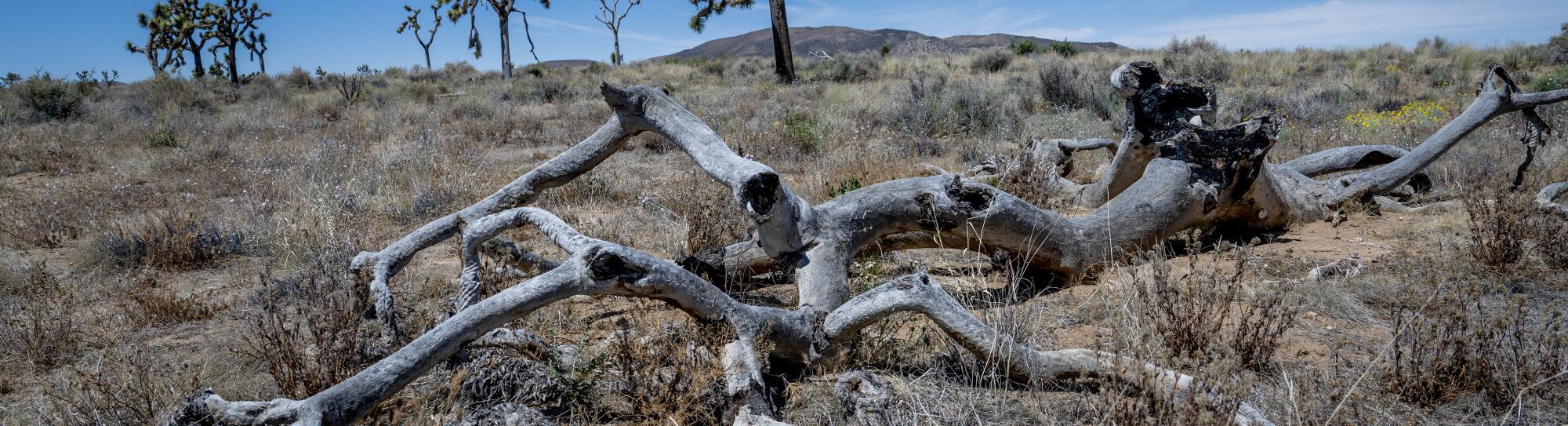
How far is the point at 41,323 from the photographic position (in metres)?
3.64

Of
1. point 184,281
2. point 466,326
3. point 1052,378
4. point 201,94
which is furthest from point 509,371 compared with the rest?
point 201,94

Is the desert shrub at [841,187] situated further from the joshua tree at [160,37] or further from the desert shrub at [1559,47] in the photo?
the joshua tree at [160,37]

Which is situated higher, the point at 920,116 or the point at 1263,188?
the point at 920,116

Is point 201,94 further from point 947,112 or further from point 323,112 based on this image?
point 947,112

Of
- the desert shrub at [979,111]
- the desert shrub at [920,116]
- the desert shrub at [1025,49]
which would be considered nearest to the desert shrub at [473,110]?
the desert shrub at [920,116]

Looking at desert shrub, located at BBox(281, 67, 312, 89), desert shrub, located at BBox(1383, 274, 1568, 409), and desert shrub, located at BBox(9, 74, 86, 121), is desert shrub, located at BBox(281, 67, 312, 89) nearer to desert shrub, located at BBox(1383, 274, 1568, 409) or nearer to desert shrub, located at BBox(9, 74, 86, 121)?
desert shrub, located at BBox(9, 74, 86, 121)

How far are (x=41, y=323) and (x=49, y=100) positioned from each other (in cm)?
1472

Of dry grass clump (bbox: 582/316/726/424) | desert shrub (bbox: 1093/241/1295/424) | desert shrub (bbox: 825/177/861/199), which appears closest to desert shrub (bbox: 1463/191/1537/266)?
desert shrub (bbox: 1093/241/1295/424)

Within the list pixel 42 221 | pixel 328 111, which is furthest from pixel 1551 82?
pixel 328 111

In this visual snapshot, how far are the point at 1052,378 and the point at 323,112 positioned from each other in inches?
570

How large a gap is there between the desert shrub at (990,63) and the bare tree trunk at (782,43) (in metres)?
5.29

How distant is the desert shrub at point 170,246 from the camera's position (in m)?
4.88

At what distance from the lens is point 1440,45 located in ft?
76.7

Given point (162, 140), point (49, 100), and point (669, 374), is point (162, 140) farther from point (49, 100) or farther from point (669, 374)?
point (669, 374)
